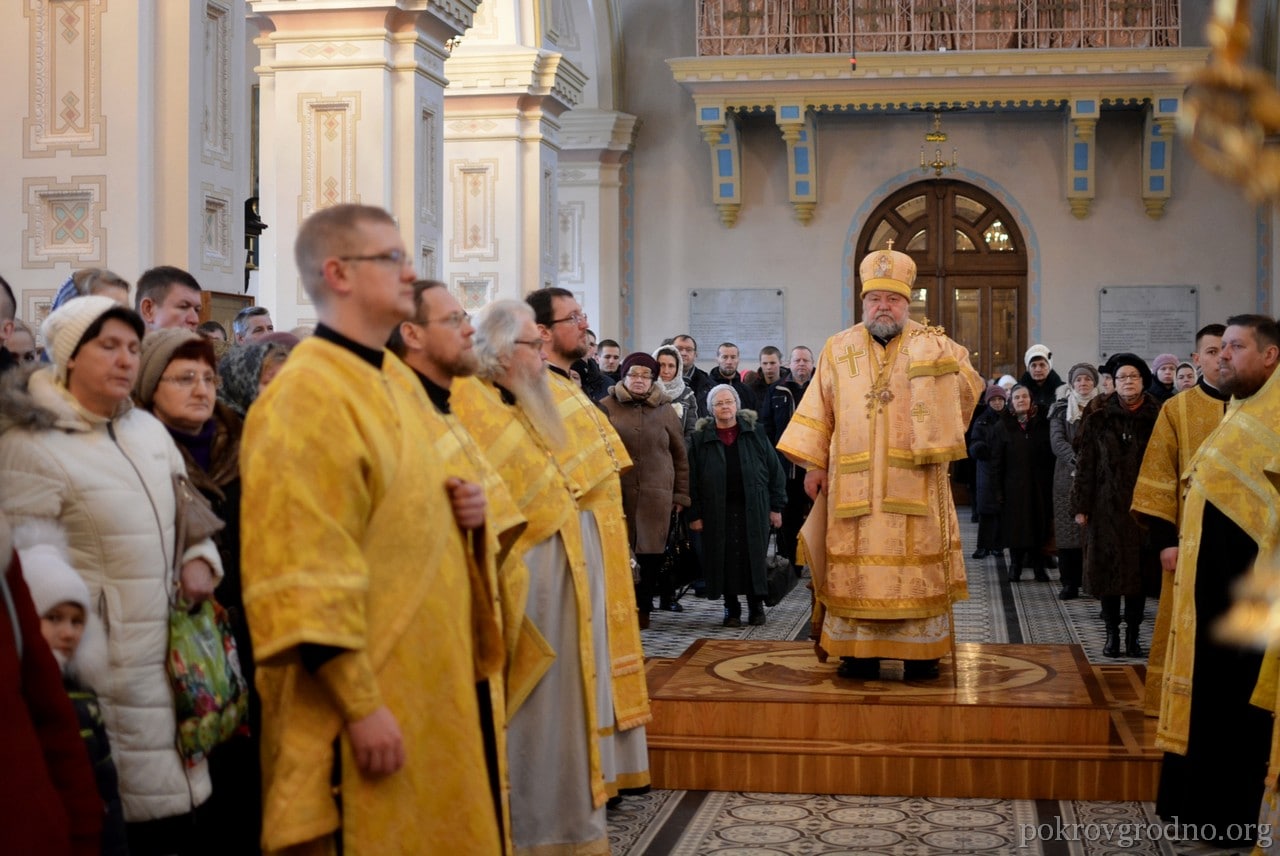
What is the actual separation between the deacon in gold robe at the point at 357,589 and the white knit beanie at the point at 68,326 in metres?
0.48

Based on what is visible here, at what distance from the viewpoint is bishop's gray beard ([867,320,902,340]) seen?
6.51 meters

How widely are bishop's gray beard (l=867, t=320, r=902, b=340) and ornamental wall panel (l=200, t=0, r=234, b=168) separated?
3128mm

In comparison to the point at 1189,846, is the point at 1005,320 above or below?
above

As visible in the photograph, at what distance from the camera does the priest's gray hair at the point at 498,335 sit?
4.36 metres

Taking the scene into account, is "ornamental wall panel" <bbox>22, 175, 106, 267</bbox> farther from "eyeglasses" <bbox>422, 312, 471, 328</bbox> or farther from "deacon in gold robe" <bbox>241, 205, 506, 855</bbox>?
"deacon in gold robe" <bbox>241, 205, 506, 855</bbox>

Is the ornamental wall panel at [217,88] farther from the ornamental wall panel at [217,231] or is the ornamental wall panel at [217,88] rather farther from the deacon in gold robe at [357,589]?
the deacon in gold robe at [357,589]

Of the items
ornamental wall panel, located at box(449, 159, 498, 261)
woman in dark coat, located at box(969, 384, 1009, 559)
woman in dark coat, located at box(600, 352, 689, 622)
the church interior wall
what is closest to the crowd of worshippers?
woman in dark coat, located at box(600, 352, 689, 622)

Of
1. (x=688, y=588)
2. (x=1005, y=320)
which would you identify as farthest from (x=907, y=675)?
(x=1005, y=320)

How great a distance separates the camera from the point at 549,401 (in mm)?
4449

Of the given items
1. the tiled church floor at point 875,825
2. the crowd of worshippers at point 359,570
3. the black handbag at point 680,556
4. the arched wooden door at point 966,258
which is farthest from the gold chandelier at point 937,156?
the tiled church floor at point 875,825

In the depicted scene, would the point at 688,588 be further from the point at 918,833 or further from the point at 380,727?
the point at 380,727

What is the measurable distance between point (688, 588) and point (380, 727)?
A: 900 centimetres

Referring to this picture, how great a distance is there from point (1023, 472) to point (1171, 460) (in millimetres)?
5779

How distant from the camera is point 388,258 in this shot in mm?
2814
